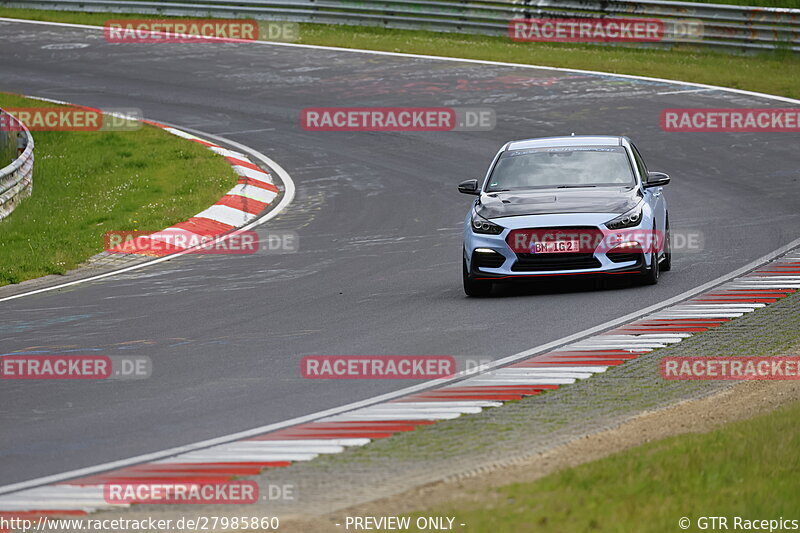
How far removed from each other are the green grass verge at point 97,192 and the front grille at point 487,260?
5490 millimetres

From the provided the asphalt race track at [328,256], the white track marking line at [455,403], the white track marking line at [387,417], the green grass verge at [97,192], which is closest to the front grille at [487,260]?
the asphalt race track at [328,256]

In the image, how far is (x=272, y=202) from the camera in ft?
65.6

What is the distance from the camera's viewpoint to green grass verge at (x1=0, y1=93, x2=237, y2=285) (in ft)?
55.9

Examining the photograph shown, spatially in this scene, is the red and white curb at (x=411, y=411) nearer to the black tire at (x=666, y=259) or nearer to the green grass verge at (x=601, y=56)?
the black tire at (x=666, y=259)

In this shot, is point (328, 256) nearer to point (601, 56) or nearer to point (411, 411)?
point (411, 411)

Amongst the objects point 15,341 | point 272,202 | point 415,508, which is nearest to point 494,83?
point 272,202

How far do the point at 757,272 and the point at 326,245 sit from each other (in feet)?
18.0

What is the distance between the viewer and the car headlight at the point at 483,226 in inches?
517

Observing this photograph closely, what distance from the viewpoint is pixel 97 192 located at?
2094 cm

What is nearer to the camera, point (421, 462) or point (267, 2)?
point (421, 462)

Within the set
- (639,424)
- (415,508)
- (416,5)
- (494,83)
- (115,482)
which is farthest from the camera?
(416,5)

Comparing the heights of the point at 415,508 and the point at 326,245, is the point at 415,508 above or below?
above

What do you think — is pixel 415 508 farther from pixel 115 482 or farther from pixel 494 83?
pixel 494 83

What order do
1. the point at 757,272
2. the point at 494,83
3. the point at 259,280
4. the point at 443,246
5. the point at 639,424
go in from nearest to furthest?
the point at 639,424
the point at 757,272
the point at 259,280
the point at 443,246
the point at 494,83
